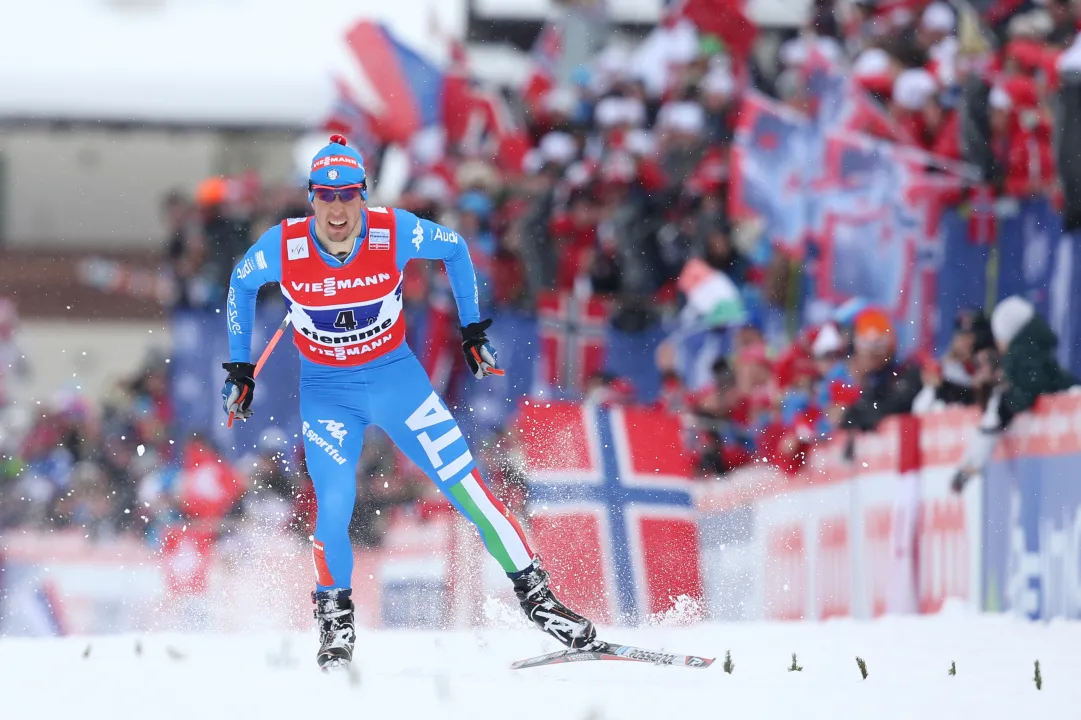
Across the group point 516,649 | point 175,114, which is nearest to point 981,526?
point 516,649

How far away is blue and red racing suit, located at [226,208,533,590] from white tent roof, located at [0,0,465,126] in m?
20.5

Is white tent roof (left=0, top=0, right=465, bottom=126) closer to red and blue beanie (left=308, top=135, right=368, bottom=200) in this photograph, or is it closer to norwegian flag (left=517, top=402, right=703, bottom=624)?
norwegian flag (left=517, top=402, right=703, bottom=624)

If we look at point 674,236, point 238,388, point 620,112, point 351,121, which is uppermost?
point 351,121

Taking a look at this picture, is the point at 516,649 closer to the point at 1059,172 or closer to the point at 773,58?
the point at 1059,172

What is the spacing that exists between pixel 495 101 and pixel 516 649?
29.4ft

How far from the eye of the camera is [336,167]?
631cm

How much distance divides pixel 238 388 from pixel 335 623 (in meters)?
1.05

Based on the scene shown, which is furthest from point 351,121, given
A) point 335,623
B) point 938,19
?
point 335,623

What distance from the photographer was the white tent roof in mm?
28219

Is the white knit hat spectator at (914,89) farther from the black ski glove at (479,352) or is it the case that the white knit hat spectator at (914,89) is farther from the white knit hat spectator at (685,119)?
the black ski glove at (479,352)

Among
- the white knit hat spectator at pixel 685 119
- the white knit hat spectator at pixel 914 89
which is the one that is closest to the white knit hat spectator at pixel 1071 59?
the white knit hat spectator at pixel 914 89

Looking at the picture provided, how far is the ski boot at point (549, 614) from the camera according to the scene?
21.0 feet

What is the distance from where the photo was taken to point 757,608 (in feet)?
29.1

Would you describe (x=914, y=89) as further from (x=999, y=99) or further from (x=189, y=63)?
(x=189, y=63)
